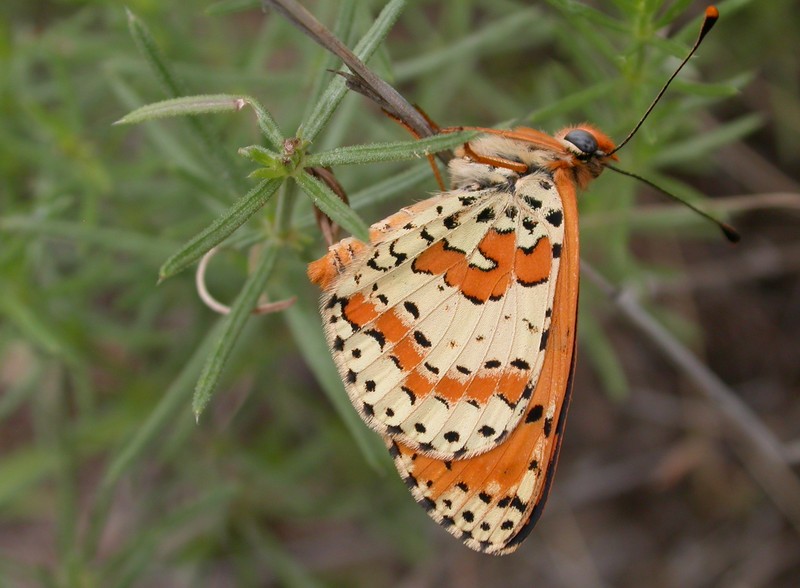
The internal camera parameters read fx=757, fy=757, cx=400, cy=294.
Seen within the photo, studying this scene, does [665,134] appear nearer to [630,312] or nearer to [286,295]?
[630,312]

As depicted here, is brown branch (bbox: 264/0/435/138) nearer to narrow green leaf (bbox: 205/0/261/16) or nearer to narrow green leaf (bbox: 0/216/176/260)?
narrow green leaf (bbox: 205/0/261/16)

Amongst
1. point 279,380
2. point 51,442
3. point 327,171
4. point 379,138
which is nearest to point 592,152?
point 327,171

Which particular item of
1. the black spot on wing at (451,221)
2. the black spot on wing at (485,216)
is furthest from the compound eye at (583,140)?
the black spot on wing at (451,221)

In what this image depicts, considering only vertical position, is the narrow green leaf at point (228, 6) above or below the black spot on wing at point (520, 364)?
above

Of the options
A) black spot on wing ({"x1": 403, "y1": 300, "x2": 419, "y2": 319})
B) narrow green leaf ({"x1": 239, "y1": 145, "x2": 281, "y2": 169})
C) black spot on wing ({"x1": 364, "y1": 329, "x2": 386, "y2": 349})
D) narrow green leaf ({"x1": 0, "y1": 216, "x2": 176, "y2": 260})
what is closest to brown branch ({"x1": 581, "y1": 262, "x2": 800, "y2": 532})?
black spot on wing ({"x1": 403, "y1": 300, "x2": 419, "y2": 319})

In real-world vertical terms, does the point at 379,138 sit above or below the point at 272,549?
above

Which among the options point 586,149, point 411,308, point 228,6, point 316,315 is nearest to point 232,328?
point 411,308

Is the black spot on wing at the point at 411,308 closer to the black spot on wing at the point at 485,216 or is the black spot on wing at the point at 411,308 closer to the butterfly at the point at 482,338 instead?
the butterfly at the point at 482,338
